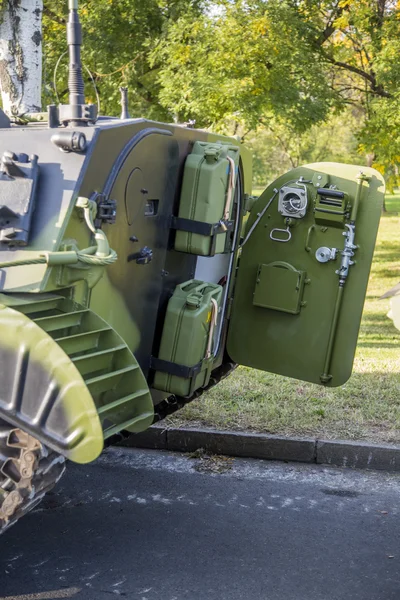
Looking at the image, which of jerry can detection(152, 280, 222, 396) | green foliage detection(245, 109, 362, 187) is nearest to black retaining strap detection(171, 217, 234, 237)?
jerry can detection(152, 280, 222, 396)

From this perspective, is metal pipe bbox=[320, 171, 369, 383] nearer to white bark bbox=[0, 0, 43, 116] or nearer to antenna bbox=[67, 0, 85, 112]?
antenna bbox=[67, 0, 85, 112]

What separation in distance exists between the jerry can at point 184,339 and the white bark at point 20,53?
397cm

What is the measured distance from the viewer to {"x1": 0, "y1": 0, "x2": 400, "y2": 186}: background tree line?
10273 mm

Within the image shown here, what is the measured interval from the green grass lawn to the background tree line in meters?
4.16

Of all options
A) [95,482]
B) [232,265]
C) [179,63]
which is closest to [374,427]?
[232,265]

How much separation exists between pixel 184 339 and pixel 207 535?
38.9 inches

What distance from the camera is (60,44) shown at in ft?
40.2

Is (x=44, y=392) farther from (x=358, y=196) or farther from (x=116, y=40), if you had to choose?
(x=116, y=40)

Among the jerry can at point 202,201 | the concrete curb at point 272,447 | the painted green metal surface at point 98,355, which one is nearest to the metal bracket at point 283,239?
the jerry can at point 202,201

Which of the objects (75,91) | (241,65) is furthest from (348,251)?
(241,65)

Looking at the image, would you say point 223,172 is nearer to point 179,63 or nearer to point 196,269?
point 196,269

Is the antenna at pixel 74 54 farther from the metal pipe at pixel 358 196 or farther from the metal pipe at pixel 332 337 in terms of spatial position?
the metal pipe at pixel 332 337

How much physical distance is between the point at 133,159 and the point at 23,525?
1952mm

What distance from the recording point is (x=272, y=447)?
217 inches
